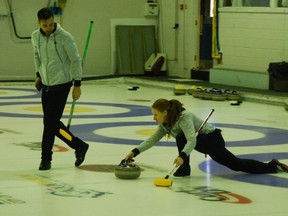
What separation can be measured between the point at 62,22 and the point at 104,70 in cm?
180

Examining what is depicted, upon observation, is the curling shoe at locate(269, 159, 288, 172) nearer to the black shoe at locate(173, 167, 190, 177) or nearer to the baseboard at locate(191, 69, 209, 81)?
the black shoe at locate(173, 167, 190, 177)

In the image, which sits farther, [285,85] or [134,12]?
[134,12]

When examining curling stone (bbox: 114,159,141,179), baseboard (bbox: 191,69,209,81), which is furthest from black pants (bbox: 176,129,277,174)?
baseboard (bbox: 191,69,209,81)

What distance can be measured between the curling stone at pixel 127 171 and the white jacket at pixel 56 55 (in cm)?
120

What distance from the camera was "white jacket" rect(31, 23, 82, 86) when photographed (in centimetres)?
932

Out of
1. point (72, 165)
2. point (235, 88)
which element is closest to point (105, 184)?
point (72, 165)

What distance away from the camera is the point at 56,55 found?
9.35 meters

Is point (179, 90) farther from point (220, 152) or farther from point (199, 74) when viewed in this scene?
point (220, 152)

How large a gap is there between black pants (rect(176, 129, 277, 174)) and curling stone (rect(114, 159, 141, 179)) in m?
0.52

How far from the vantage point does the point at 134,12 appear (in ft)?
78.3

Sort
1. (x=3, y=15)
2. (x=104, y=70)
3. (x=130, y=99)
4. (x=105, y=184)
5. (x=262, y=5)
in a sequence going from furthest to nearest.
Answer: (x=104, y=70), (x=3, y=15), (x=262, y=5), (x=130, y=99), (x=105, y=184)

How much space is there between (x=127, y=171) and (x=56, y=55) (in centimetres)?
155

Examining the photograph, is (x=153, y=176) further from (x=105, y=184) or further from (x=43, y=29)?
(x=43, y=29)

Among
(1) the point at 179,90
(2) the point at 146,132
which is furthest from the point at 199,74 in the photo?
(2) the point at 146,132
